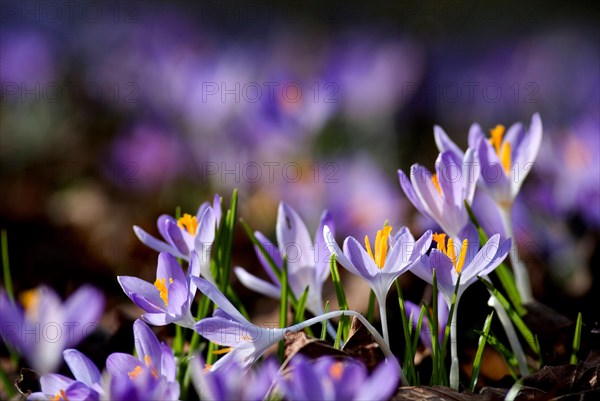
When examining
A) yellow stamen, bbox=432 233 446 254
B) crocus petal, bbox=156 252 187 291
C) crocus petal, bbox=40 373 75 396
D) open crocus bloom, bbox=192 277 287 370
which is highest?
yellow stamen, bbox=432 233 446 254

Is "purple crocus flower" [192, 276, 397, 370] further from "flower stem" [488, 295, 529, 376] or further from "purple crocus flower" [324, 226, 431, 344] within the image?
"flower stem" [488, 295, 529, 376]

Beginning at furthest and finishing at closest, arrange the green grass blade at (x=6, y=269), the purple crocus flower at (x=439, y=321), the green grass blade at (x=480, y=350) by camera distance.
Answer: the green grass blade at (x=6, y=269), the purple crocus flower at (x=439, y=321), the green grass blade at (x=480, y=350)

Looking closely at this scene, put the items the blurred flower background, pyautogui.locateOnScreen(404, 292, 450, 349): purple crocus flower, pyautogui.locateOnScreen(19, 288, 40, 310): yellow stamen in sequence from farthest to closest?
1. the blurred flower background
2. pyautogui.locateOnScreen(19, 288, 40, 310): yellow stamen
3. pyautogui.locateOnScreen(404, 292, 450, 349): purple crocus flower

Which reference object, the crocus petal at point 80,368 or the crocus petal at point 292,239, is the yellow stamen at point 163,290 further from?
the crocus petal at point 292,239

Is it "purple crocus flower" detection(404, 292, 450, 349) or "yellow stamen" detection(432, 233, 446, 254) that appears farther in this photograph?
"purple crocus flower" detection(404, 292, 450, 349)

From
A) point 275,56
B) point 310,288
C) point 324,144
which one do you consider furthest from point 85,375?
point 275,56

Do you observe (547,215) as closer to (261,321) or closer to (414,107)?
(261,321)

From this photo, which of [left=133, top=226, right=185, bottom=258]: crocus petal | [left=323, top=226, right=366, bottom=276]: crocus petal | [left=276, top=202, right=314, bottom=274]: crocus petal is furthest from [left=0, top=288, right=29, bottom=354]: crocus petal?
[left=323, top=226, right=366, bottom=276]: crocus petal

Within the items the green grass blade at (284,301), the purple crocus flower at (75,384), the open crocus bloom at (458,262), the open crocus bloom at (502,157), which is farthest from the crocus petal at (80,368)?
the open crocus bloom at (502,157)
